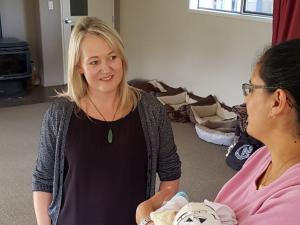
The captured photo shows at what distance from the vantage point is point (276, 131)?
0.87 metres

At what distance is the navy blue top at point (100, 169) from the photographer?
4.45 feet

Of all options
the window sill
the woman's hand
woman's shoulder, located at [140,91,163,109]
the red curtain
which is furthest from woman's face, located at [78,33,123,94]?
the window sill

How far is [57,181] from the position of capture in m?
1.39

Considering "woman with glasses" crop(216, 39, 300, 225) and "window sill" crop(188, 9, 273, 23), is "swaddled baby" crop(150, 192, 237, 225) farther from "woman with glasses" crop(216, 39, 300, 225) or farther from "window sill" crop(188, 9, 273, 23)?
"window sill" crop(188, 9, 273, 23)

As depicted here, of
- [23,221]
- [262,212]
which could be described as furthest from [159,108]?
[23,221]

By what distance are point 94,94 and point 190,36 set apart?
337cm

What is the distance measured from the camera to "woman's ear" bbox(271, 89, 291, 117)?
2.67ft

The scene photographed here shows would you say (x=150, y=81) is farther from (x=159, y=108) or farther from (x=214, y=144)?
(x=159, y=108)

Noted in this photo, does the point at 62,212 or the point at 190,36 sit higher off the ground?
the point at 190,36

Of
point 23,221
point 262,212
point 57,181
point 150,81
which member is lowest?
point 23,221

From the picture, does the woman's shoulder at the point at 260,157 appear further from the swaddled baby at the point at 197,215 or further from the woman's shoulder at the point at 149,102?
the woman's shoulder at the point at 149,102

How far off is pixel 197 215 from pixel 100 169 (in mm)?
575

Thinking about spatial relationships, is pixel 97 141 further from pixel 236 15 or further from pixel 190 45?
pixel 190 45

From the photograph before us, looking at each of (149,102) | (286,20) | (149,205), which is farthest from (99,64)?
(286,20)
